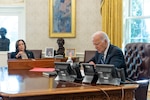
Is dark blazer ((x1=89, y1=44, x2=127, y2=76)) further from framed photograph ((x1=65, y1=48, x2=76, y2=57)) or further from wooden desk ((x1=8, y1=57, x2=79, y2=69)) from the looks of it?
framed photograph ((x1=65, y1=48, x2=76, y2=57))

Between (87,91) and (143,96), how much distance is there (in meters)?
1.13

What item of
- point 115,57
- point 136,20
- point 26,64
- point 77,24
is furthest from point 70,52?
point 115,57

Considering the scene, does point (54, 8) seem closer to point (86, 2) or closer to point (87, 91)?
point (86, 2)

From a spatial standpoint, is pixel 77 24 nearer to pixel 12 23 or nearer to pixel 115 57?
pixel 12 23

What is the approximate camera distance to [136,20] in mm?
5395

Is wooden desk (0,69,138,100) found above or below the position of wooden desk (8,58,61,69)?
below

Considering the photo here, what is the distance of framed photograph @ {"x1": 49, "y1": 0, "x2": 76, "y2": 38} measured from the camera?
6.06 metres

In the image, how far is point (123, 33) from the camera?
5.46m

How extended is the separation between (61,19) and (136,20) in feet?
5.36

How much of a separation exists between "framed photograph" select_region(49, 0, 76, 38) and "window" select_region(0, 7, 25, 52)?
745mm

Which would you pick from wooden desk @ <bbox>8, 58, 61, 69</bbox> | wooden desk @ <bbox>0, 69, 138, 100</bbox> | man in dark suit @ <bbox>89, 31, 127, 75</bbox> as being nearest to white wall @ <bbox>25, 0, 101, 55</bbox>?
wooden desk @ <bbox>8, 58, 61, 69</bbox>

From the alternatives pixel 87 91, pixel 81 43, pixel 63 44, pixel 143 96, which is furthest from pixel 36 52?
pixel 87 91

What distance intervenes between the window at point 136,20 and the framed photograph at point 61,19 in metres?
1.16

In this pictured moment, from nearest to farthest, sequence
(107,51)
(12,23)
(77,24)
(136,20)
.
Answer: (107,51), (136,20), (77,24), (12,23)
